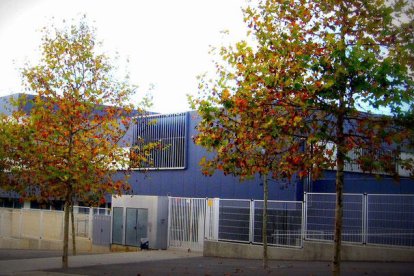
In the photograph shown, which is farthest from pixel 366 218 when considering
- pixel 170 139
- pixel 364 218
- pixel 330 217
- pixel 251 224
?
pixel 170 139

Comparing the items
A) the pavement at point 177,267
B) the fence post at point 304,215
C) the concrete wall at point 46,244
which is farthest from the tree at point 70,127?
the concrete wall at point 46,244

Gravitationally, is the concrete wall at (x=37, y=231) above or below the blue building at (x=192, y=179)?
below

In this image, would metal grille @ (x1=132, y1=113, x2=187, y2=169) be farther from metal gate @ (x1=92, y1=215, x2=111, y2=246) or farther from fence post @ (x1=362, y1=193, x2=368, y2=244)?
fence post @ (x1=362, y1=193, x2=368, y2=244)

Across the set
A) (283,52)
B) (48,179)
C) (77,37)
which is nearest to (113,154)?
(48,179)

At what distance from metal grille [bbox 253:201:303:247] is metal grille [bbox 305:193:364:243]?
1.44 feet

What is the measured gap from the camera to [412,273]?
14617 millimetres

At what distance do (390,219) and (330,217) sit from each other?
88.0 inches

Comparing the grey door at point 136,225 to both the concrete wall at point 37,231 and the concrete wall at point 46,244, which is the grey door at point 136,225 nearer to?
the concrete wall at point 46,244

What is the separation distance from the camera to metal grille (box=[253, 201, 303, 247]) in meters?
20.0

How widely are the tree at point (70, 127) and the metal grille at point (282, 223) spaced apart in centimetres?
542

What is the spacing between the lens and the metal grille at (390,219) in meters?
17.0

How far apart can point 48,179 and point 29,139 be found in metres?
1.33

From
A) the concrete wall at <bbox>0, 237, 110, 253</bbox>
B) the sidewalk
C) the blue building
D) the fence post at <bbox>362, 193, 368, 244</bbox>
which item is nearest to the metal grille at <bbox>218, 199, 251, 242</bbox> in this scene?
the sidewalk

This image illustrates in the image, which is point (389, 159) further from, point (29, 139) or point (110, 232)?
point (110, 232)
